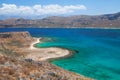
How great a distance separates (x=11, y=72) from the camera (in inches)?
932

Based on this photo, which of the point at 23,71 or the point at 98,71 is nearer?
the point at 23,71

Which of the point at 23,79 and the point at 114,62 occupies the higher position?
the point at 23,79

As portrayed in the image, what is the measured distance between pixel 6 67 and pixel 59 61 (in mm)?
66991

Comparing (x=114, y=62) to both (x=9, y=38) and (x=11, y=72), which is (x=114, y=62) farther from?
(x=9, y=38)

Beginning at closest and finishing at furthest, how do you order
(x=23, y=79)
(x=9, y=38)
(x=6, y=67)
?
(x=23, y=79)
(x=6, y=67)
(x=9, y=38)

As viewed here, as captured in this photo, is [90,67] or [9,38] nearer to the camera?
[90,67]

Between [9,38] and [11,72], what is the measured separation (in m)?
133

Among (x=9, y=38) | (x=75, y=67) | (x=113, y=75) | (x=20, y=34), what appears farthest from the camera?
(x=20, y=34)

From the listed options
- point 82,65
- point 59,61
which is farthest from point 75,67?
point 59,61

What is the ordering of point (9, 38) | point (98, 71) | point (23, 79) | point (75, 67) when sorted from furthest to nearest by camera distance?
point (9, 38), point (75, 67), point (98, 71), point (23, 79)

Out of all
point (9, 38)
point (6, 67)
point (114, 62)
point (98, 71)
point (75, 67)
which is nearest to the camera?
point (6, 67)

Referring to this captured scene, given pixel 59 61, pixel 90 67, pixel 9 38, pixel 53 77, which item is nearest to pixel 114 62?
pixel 90 67

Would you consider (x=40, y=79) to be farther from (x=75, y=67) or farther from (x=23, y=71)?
(x=75, y=67)

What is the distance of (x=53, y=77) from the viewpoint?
2509 centimetres
